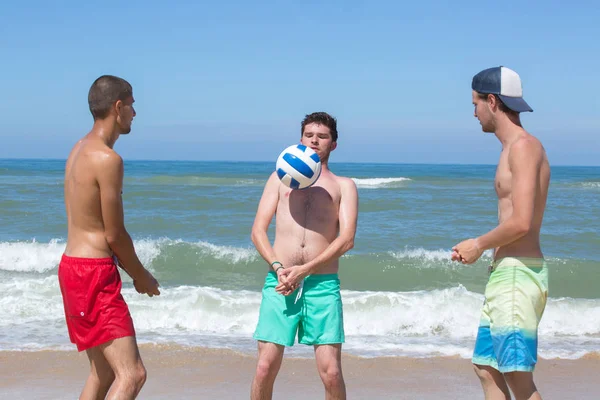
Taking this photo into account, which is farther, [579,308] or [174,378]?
[579,308]

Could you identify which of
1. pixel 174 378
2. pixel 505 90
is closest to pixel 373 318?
pixel 174 378

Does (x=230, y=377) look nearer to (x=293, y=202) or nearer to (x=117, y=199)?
(x=293, y=202)

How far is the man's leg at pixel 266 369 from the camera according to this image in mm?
4297

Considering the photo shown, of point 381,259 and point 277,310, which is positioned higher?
point 277,310

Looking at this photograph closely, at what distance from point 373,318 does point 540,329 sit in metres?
1.95

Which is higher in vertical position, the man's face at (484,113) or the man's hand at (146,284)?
the man's face at (484,113)

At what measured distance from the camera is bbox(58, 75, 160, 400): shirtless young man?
363 centimetres

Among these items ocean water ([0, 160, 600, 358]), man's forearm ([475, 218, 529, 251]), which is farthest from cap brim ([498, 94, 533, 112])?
ocean water ([0, 160, 600, 358])

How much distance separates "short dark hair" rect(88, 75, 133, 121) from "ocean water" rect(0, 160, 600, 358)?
361cm

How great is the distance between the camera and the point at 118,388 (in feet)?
11.7

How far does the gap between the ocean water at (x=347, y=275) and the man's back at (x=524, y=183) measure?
3.42m

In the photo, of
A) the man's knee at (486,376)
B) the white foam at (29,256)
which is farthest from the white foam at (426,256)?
the man's knee at (486,376)

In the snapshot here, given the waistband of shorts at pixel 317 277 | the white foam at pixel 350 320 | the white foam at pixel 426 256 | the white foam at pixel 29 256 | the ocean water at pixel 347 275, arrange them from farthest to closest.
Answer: the white foam at pixel 426 256 → the white foam at pixel 29 256 → the ocean water at pixel 347 275 → the white foam at pixel 350 320 → the waistband of shorts at pixel 317 277

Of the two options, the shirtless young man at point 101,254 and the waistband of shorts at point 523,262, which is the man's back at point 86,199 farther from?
the waistband of shorts at point 523,262
